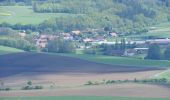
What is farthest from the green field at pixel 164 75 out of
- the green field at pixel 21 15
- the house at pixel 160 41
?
the green field at pixel 21 15

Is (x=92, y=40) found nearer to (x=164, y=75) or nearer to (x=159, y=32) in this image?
(x=159, y=32)

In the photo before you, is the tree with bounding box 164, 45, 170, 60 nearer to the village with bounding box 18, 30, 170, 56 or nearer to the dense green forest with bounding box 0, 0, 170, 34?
the village with bounding box 18, 30, 170, 56

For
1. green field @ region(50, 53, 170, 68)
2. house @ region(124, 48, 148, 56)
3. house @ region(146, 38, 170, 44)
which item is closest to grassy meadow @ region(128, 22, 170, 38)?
house @ region(146, 38, 170, 44)

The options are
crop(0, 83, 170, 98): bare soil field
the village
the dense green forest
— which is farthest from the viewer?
the dense green forest

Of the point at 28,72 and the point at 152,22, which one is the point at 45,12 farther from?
the point at 28,72

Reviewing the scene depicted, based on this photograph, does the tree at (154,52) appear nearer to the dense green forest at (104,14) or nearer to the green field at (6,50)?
the green field at (6,50)

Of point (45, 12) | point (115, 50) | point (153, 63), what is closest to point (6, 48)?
point (115, 50)

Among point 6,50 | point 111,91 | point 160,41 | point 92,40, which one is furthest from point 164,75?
point 92,40
